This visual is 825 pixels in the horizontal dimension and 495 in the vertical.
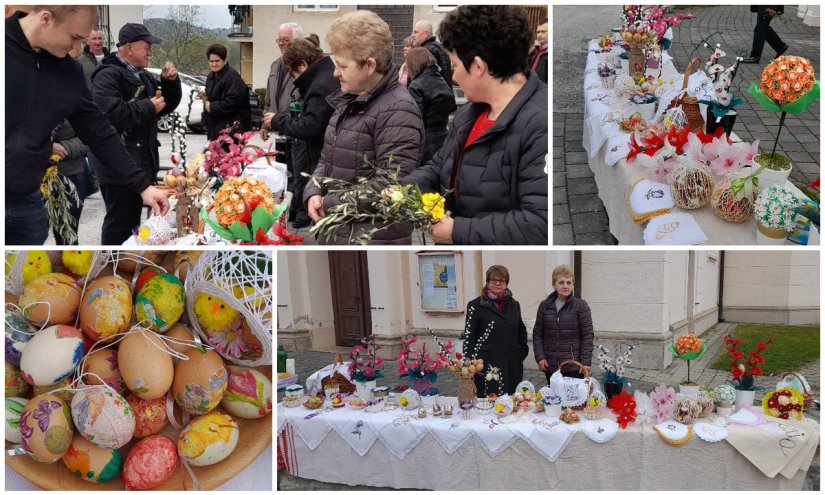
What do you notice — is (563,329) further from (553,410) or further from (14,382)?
(14,382)

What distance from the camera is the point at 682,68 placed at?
5.88m

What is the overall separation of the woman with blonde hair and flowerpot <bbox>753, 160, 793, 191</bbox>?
4.48ft

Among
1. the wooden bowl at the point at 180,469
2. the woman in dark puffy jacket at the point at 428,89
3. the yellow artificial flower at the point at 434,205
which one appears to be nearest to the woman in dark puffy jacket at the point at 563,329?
the yellow artificial flower at the point at 434,205

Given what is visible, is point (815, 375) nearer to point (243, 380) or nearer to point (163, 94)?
point (243, 380)

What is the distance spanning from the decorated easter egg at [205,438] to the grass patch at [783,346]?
2269mm

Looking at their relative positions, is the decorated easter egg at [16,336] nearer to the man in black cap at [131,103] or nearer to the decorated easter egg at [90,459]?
the decorated easter egg at [90,459]

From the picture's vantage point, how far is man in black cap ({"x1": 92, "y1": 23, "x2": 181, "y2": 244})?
373 cm

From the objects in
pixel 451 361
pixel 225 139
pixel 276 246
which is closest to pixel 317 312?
pixel 451 361

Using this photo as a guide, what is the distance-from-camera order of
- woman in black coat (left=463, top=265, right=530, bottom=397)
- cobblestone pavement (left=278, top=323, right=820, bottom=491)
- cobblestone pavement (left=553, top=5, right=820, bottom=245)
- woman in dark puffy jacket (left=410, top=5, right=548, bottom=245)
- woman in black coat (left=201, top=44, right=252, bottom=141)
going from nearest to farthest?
woman in dark puffy jacket (left=410, top=5, right=548, bottom=245), cobblestone pavement (left=278, top=323, right=820, bottom=491), woman in black coat (left=463, top=265, right=530, bottom=397), cobblestone pavement (left=553, top=5, right=820, bottom=245), woman in black coat (left=201, top=44, right=252, bottom=141)

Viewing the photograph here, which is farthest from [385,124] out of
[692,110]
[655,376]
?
[655,376]

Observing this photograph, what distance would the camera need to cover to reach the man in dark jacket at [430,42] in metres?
4.61

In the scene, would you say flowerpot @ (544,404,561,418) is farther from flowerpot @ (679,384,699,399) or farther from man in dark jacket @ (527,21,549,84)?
man in dark jacket @ (527,21,549,84)

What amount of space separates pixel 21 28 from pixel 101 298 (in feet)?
3.27

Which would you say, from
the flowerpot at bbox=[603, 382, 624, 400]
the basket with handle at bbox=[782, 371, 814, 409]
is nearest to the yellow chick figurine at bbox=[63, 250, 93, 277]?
the flowerpot at bbox=[603, 382, 624, 400]
